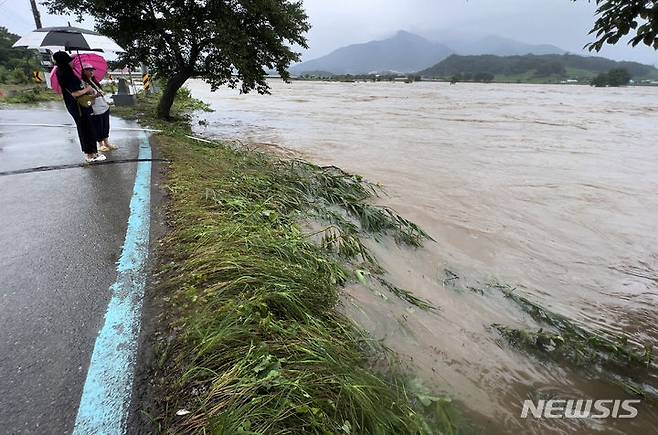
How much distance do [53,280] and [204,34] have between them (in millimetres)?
11187

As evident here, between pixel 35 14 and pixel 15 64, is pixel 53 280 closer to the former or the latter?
pixel 35 14

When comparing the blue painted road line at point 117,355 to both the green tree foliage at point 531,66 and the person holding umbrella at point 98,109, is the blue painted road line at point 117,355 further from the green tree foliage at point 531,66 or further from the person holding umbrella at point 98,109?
the green tree foliage at point 531,66

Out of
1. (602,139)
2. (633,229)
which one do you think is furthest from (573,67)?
(633,229)

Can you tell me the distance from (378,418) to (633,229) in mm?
5845

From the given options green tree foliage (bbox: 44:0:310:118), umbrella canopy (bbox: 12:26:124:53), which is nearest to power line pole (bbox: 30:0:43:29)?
umbrella canopy (bbox: 12:26:124:53)

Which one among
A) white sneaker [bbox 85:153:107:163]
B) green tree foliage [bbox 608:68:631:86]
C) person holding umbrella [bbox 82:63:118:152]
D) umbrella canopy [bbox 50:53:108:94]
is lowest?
white sneaker [bbox 85:153:107:163]

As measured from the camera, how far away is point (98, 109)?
21.0 feet

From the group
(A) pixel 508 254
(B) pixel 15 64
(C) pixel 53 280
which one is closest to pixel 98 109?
(C) pixel 53 280

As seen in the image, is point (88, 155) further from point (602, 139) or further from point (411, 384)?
point (602, 139)

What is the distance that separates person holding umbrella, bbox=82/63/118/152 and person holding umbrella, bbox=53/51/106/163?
0.15 meters

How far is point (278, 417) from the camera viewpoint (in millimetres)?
1511

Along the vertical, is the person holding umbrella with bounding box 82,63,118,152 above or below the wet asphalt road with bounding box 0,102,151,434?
above

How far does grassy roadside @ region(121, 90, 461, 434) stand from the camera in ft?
5.20

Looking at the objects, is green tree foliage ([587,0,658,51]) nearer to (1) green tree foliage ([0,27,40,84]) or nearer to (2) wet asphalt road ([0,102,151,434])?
(2) wet asphalt road ([0,102,151,434])
